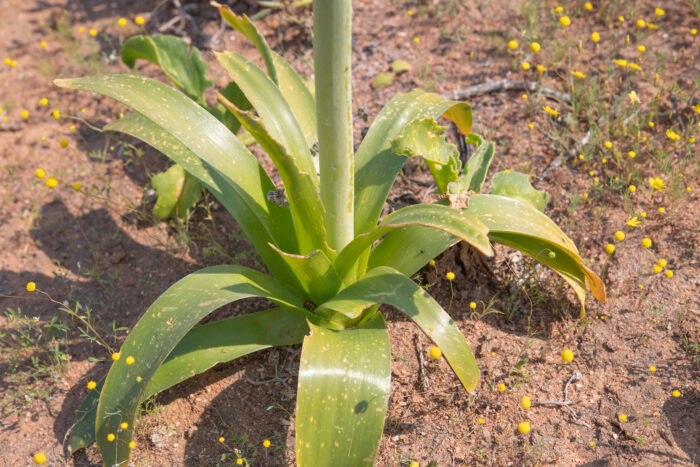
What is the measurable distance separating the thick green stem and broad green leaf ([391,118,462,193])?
0.69ft

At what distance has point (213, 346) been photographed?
91.7 inches

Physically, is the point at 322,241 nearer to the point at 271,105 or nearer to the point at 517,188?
the point at 271,105

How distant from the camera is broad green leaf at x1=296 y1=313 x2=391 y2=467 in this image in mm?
1895

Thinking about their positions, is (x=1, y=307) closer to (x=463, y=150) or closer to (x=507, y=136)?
(x=463, y=150)

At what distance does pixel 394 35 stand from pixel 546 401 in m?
2.64

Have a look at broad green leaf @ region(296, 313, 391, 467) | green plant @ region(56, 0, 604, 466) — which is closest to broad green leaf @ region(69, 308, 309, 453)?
green plant @ region(56, 0, 604, 466)

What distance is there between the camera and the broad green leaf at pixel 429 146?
2.15 metres

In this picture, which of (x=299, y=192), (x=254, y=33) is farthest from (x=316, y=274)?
(x=254, y=33)

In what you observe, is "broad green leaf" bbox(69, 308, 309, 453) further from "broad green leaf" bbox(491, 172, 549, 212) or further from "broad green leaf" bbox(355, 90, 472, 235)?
"broad green leaf" bbox(491, 172, 549, 212)

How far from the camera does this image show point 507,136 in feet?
10.9

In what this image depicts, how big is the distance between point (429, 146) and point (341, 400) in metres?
0.98

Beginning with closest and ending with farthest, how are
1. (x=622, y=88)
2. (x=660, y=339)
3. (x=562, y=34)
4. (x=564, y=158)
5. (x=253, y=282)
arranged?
(x=253, y=282) < (x=660, y=339) < (x=564, y=158) < (x=622, y=88) < (x=562, y=34)

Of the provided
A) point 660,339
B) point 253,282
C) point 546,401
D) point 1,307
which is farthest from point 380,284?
point 1,307

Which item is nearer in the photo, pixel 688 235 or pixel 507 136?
pixel 688 235
